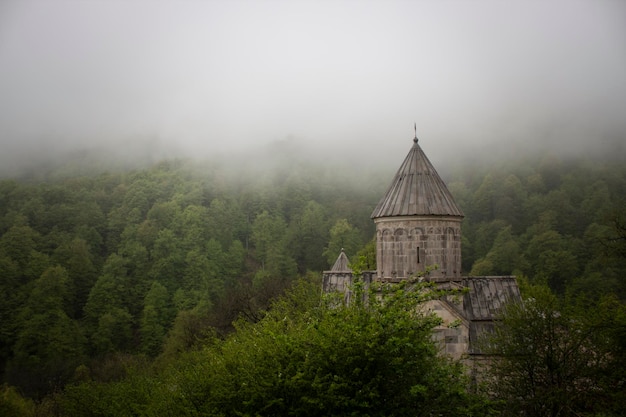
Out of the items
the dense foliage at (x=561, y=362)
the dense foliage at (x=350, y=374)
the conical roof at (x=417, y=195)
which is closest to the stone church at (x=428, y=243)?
the conical roof at (x=417, y=195)

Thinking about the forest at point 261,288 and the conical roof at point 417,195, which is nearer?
the forest at point 261,288

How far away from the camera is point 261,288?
134 feet

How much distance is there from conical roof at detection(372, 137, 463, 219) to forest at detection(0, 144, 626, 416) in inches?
167

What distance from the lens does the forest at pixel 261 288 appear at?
10406 millimetres

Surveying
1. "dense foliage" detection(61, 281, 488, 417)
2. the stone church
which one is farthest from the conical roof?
"dense foliage" detection(61, 281, 488, 417)

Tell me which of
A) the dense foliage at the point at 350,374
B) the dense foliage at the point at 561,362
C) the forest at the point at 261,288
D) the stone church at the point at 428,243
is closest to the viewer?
the dense foliage at the point at 350,374

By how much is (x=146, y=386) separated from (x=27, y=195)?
56.4 m

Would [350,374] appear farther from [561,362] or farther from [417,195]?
[417,195]

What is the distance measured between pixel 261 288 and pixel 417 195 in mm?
24268

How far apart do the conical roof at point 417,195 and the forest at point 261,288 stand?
13.9ft

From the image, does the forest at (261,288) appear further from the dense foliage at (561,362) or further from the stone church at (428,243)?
the stone church at (428,243)

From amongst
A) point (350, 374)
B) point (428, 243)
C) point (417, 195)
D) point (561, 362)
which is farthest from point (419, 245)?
point (350, 374)

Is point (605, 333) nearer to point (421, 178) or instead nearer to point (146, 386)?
point (421, 178)

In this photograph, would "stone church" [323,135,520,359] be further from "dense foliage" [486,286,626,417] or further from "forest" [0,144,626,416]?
"dense foliage" [486,286,626,417]
